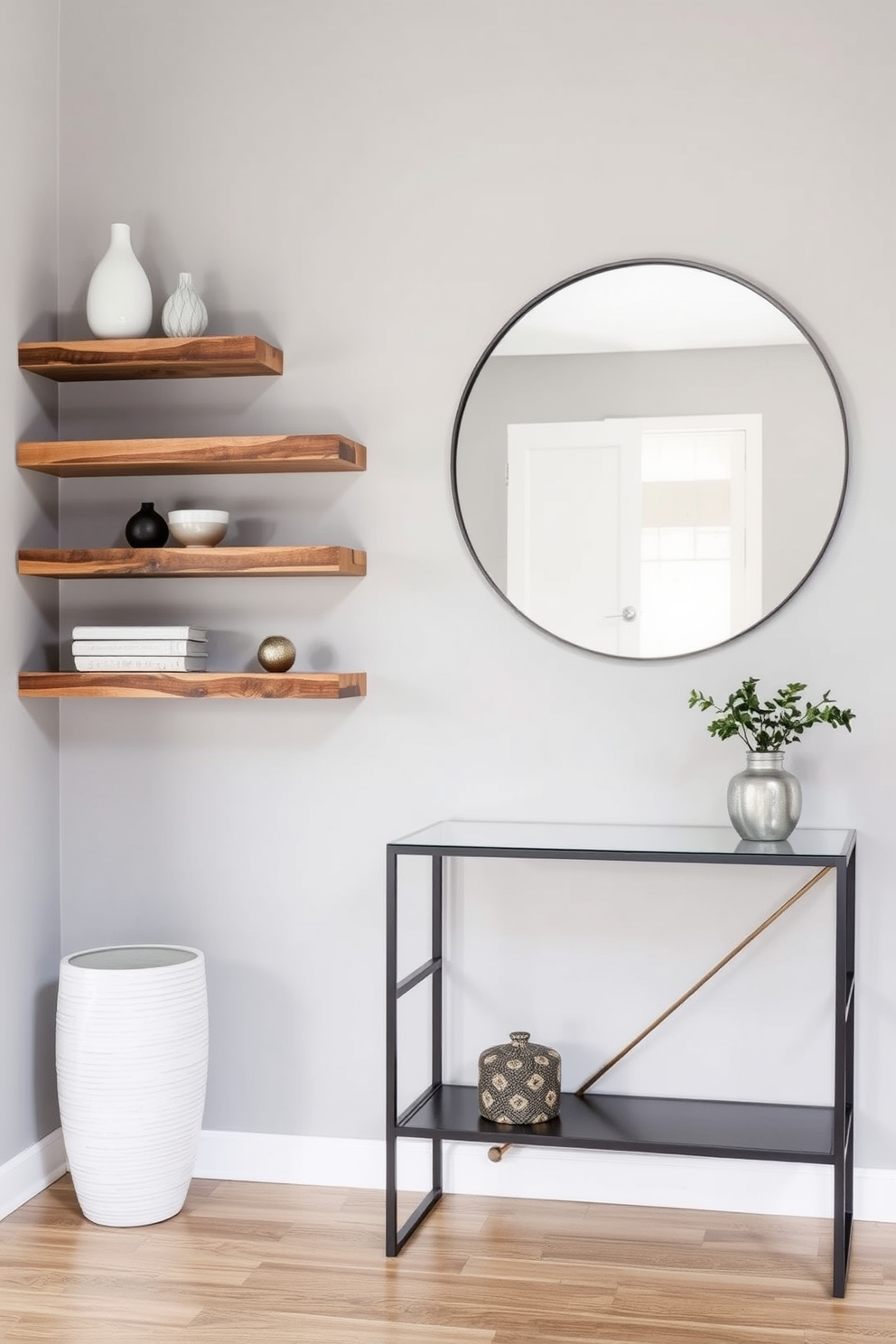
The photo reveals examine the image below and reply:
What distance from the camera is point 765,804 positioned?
8.48 ft

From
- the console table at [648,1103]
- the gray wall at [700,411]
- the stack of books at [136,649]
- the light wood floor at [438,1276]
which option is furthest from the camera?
the stack of books at [136,649]

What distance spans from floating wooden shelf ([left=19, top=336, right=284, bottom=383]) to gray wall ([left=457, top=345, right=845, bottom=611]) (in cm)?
48

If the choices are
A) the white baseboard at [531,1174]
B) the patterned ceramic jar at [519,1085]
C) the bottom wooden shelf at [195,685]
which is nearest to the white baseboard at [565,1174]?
the white baseboard at [531,1174]

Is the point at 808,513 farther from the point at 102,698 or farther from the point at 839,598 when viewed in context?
the point at 102,698

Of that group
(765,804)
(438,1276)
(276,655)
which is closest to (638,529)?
(765,804)

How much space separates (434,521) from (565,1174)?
4.76 ft

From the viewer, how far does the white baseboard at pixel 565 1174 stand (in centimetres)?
283

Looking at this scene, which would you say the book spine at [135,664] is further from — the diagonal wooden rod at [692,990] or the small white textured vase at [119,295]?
the diagonal wooden rod at [692,990]

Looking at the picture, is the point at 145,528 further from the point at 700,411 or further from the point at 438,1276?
the point at 438,1276

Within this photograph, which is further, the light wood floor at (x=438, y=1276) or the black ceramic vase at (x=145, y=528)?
the black ceramic vase at (x=145, y=528)

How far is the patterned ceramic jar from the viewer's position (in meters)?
2.69

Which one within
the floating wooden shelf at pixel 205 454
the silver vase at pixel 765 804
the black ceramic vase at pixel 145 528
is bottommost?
the silver vase at pixel 765 804

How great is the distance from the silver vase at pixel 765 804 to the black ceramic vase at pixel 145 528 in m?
1.36

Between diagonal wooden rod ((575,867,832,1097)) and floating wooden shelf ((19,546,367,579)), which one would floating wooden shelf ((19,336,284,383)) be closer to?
floating wooden shelf ((19,546,367,579))
